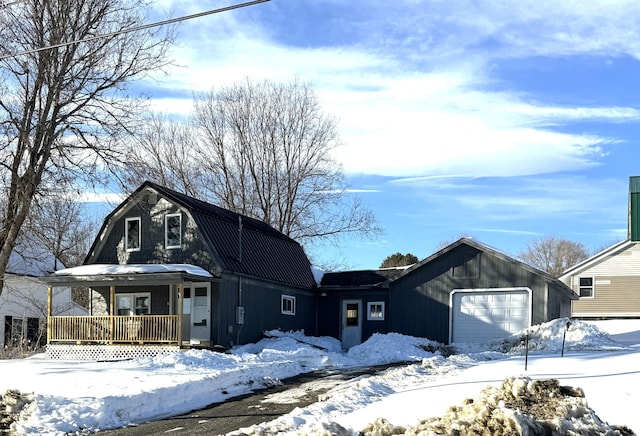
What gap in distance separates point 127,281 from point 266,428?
52.8 feet

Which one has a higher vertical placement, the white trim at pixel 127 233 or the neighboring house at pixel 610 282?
the white trim at pixel 127 233

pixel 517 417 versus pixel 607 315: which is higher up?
pixel 517 417

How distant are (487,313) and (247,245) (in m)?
9.73

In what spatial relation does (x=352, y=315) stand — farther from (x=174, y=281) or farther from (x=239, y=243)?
(x=174, y=281)

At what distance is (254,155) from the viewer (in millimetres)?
43812

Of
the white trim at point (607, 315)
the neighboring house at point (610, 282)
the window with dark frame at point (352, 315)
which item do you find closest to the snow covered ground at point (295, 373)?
the window with dark frame at point (352, 315)

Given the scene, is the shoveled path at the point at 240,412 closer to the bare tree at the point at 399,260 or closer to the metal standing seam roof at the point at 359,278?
the metal standing seam roof at the point at 359,278

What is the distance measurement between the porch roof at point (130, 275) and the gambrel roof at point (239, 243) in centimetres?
128

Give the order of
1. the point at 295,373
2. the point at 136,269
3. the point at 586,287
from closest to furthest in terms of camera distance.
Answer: the point at 295,373 → the point at 136,269 → the point at 586,287

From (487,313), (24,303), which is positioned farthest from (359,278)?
(24,303)

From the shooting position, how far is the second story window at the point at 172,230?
25.5m

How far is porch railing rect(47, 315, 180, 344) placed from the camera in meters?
23.5

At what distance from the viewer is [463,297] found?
2627 centimetres

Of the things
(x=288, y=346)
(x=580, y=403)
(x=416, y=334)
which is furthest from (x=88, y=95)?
(x=580, y=403)
